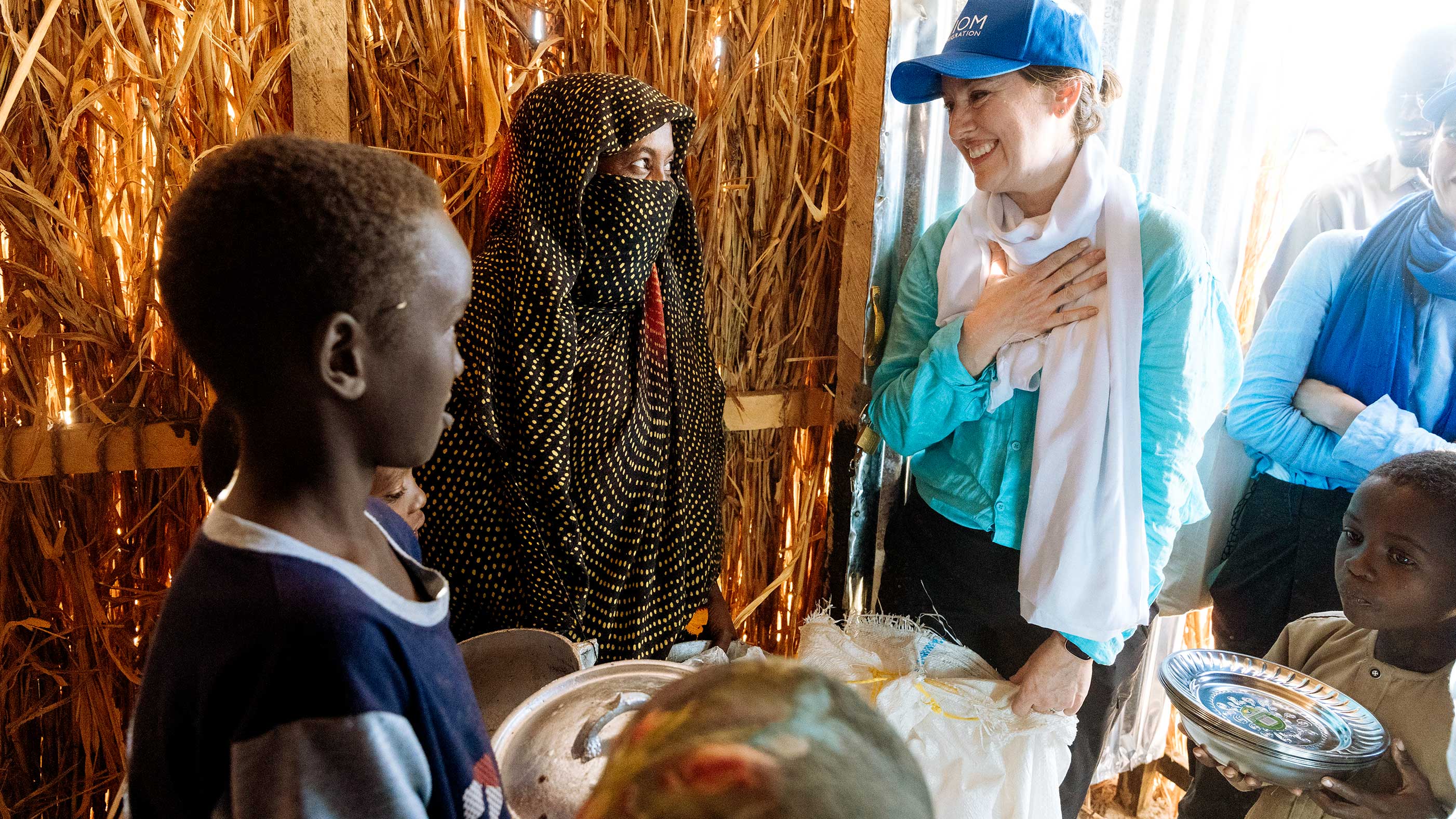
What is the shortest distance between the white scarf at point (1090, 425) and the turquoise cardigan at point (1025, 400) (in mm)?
45

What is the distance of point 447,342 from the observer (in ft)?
2.96

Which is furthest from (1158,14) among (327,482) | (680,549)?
(327,482)

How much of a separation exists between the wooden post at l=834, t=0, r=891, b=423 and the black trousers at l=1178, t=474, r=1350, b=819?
3.71 ft

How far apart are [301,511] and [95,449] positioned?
1430 millimetres

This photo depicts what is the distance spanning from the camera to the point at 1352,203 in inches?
101

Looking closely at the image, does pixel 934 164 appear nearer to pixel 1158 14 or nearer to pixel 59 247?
pixel 1158 14

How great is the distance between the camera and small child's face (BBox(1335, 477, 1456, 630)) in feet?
5.24

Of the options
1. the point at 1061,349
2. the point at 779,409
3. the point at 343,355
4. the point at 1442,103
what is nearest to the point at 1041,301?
the point at 1061,349

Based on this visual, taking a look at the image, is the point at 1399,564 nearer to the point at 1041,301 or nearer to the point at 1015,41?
the point at 1041,301

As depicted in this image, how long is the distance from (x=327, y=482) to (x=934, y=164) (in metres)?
1.90

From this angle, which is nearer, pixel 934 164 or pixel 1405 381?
pixel 1405 381

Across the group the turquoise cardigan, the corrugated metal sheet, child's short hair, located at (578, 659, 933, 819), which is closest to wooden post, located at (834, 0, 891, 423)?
the corrugated metal sheet

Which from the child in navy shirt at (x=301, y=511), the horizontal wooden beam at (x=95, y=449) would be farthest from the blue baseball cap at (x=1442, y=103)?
the horizontal wooden beam at (x=95, y=449)

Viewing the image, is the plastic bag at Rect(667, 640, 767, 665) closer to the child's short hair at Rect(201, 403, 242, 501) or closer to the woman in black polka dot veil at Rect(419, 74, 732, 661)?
the woman in black polka dot veil at Rect(419, 74, 732, 661)
